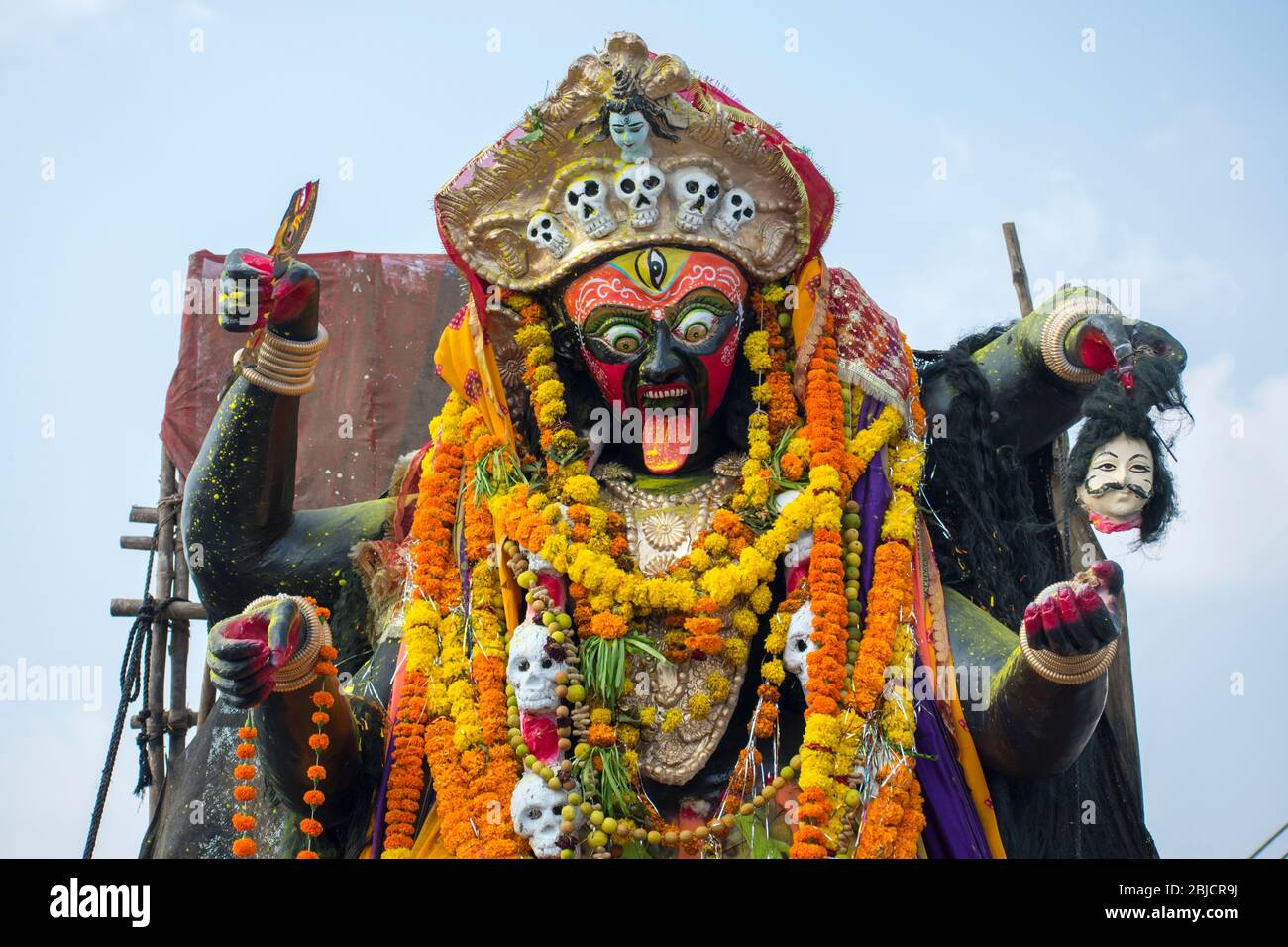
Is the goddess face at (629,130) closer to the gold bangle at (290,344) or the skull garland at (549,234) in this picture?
the skull garland at (549,234)

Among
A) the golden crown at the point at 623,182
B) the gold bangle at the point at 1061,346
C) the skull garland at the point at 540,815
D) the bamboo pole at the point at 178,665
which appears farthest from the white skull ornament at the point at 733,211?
the bamboo pole at the point at 178,665

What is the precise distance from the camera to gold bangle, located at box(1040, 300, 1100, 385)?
24.1 feet

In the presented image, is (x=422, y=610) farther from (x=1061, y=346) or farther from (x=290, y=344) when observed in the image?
(x=1061, y=346)

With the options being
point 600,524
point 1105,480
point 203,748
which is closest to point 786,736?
point 600,524

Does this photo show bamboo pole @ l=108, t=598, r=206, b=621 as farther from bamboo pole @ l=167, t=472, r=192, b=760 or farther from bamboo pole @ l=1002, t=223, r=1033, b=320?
bamboo pole @ l=1002, t=223, r=1033, b=320

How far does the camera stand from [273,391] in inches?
267

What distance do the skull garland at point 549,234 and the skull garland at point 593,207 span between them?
94mm

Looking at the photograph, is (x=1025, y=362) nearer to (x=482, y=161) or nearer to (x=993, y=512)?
(x=993, y=512)

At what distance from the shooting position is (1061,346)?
290 inches

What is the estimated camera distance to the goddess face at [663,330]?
695 centimetres

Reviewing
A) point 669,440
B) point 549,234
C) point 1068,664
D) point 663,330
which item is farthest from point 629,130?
point 1068,664

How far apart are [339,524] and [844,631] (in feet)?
7.11

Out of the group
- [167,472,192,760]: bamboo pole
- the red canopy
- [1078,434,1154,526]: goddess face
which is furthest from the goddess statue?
the red canopy

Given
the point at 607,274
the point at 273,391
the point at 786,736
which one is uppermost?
the point at 607,274
